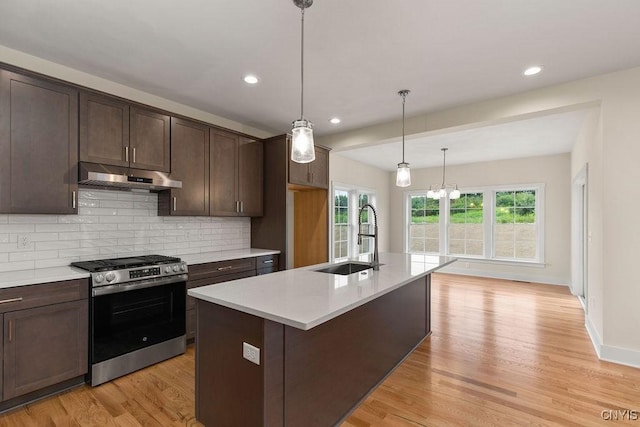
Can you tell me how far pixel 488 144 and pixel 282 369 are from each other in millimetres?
5314

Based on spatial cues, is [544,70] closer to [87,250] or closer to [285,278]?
[285,278]

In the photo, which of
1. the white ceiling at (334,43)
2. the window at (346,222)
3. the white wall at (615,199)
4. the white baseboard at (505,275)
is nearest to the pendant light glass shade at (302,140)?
the white ceiling at (334,43)

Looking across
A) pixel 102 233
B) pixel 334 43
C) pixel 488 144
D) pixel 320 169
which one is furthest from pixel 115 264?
pixel 488 144

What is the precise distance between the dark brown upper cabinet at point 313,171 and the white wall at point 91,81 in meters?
1.19

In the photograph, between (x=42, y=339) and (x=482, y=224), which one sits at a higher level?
(x=482, y=224)

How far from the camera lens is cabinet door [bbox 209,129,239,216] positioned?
3.70 metres

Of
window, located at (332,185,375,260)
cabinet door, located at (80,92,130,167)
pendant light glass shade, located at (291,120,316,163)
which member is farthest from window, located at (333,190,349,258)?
pendant light glass shade, located at (291,120,316,163)

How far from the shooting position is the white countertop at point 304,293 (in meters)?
1.48

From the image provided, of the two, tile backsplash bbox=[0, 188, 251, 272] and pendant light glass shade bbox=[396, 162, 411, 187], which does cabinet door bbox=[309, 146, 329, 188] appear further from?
pendant light glass shade bbox=[396, 162, 411, 187]

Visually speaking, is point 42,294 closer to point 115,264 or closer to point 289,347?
point 115,264

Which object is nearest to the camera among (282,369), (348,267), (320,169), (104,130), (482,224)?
(282,369)

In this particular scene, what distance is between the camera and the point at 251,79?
304 centimetres

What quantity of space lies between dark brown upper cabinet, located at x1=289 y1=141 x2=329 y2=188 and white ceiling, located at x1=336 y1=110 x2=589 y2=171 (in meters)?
0.73

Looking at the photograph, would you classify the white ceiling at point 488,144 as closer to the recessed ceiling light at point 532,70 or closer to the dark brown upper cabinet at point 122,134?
the recessed ceiling light at point 532,70
